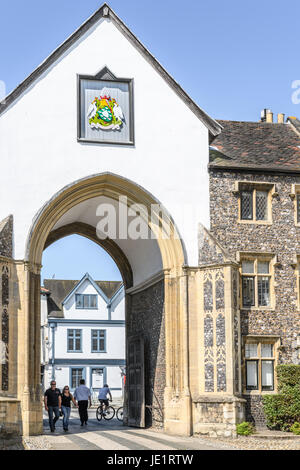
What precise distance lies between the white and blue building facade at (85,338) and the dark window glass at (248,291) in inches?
Answer: 1400

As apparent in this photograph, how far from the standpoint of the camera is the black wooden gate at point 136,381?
24.6 m

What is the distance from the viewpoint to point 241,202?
23203 mm

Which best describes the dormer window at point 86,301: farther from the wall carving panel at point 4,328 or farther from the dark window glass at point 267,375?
the wall carving panel at point 4,328

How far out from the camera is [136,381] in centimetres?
2544

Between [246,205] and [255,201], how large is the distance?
304mm

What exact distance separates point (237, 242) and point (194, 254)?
4.62 ft

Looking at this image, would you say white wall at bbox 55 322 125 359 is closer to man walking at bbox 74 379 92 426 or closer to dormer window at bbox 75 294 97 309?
dormer window at bbox 75 294 97 309

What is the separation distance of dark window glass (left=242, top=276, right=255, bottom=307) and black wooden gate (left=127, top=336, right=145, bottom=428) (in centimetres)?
405

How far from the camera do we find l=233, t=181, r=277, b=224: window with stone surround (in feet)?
75.9

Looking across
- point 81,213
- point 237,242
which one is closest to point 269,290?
point 237,242

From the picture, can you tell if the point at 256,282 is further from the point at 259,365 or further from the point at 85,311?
the point at 85,311

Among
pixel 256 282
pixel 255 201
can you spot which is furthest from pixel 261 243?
pixel 255 201

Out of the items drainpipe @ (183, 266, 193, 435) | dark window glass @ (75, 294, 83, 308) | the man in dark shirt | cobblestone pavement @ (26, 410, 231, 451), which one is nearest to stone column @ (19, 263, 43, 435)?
cobblestone pavement @ (26, 410, 231, 451)

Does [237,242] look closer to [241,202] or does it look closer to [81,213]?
[241,202]
